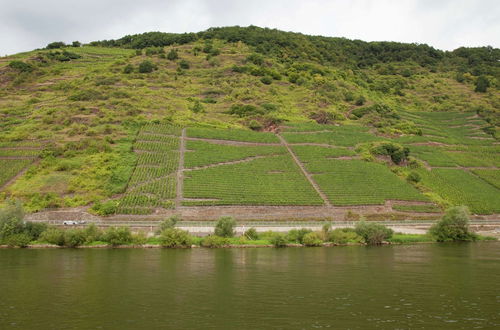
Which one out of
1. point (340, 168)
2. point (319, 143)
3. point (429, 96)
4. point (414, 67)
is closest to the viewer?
point (340, 168)

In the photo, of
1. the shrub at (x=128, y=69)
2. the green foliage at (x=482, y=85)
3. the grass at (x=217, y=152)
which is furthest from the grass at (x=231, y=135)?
the green foliage at (x=482, y=85)

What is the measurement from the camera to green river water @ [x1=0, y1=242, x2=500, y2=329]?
70.8 ft

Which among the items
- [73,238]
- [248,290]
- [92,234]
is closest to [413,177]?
[92,234]

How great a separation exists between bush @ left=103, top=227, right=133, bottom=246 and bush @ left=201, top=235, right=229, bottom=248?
28.8 ft

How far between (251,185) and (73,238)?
3101 centimetres

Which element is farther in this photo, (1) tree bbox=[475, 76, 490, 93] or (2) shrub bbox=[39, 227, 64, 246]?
(1) tree bbox=[475, 76, 490, 93]

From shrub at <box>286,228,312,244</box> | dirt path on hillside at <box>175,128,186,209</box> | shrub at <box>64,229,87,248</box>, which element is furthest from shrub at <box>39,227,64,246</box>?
shrub at <box>286,228,312,244</box>

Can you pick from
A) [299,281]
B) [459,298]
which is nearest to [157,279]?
[299,281]

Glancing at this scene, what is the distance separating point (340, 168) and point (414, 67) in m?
126

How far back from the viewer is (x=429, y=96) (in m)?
150

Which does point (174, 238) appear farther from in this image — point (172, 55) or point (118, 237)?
point (172, 55)

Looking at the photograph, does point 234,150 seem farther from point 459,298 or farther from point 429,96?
point 429,96

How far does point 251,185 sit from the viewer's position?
232 feet

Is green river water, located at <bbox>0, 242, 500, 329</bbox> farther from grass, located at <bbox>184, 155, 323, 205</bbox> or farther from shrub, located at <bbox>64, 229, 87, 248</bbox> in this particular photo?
grass, located at <bbox>184, 155, 323, 205</bbox>
